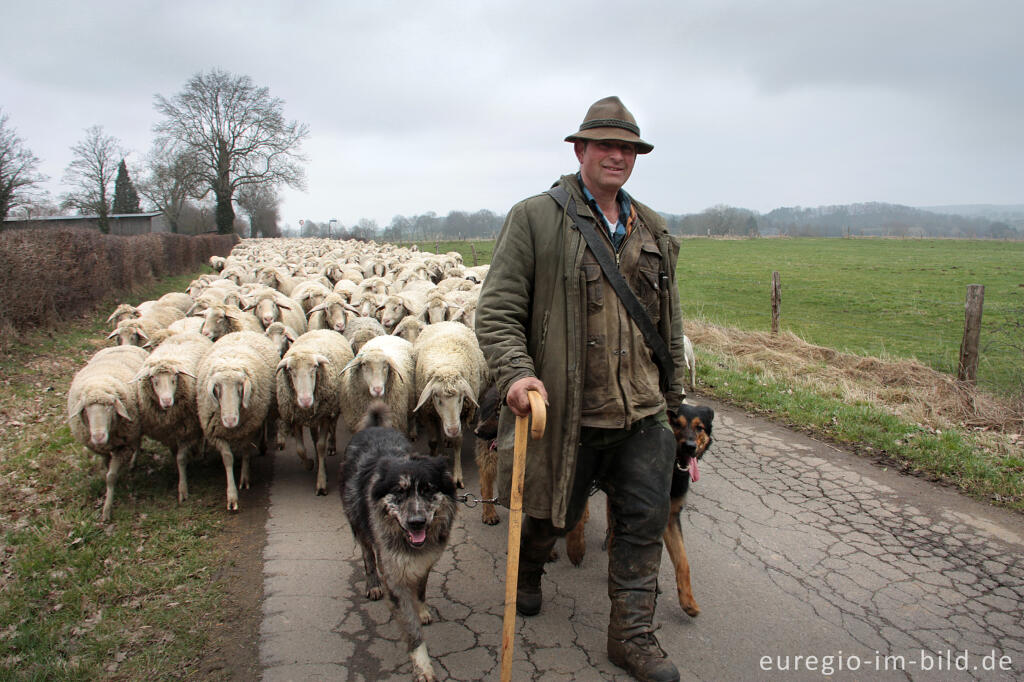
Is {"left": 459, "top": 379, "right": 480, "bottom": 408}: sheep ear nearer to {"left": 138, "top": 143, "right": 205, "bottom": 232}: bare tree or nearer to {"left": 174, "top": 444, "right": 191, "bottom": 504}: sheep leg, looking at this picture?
{"left": 174, "top": 444, "right": 191, "bottom": 504}: sheep leg

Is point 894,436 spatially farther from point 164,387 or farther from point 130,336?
point 130,336

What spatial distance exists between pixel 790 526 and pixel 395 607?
320cm

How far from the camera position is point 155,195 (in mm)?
62344

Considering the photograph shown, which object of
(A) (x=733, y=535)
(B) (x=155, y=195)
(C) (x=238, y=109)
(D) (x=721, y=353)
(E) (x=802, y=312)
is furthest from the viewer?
(B) (x=155, y=195)

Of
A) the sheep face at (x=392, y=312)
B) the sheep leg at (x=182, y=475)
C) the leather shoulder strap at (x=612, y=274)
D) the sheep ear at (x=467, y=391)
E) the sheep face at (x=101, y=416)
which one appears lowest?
the sheep leg at (x=182, y=475)

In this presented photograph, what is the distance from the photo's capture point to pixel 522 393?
9.11ft

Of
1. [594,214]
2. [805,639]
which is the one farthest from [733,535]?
[594,214]

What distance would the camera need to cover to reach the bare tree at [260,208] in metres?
57.9

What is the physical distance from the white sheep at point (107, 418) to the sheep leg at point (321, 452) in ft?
5.13

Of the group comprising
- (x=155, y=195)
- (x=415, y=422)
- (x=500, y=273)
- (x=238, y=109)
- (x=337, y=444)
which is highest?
(x=238, y=109)

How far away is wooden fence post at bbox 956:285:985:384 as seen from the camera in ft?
24.8

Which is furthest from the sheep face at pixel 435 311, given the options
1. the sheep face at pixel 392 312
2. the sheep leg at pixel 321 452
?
the sheep leg at pixel 321 452

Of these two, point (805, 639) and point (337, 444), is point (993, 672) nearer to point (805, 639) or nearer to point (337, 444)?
point (805, 639)

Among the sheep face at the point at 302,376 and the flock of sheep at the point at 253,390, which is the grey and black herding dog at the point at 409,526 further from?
the sheep face at the point at 302,376
